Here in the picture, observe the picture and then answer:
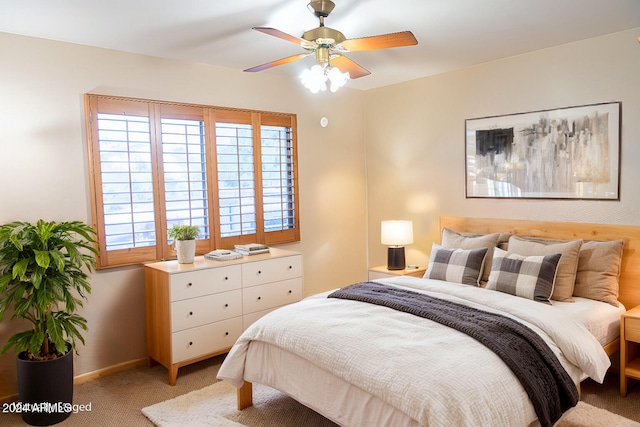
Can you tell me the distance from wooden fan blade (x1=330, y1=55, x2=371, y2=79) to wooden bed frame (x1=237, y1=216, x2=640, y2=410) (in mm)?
1924

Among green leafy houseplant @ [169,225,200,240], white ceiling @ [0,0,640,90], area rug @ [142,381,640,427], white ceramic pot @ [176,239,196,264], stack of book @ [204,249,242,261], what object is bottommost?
area rug @ [142,381,640,427]

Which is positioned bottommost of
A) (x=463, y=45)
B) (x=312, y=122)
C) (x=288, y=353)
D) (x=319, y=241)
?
(x=288, y=353)

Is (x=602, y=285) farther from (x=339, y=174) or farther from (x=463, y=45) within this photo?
(x=339, y=174)

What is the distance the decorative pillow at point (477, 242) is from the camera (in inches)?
148

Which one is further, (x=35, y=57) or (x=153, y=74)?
(x=153, y=74)

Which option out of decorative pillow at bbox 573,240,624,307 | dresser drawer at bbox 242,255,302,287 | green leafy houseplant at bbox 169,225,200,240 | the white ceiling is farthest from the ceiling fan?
decorative pillow at bbox 573,240,624,307

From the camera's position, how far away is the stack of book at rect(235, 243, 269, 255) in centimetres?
395

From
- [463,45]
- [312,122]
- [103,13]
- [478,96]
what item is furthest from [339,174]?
[103,13]

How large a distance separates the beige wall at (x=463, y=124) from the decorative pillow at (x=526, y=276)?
2.23ft

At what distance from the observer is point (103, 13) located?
2730 millimetres

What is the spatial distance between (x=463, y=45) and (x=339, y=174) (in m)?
1.91

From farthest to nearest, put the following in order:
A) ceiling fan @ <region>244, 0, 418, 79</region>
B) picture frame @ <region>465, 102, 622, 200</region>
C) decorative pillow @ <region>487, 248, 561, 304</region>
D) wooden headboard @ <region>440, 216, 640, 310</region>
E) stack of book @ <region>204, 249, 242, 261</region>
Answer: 1. stack of book @ <region>204, 249, 242, 261</region>
2. picture frame @ <region>465, 102, 622, 200</region>
3. wooden headboard @ <region>440, 216, 640, 310</region>
4. decorative pillow @ <region>487, 248, 561, 304</region>
5. ceiling fan @ <region>244, 0, 418, 79</region>

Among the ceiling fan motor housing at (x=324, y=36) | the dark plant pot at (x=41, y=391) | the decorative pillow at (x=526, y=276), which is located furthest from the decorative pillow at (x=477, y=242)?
the dark plant pot at (x=41, y=391)

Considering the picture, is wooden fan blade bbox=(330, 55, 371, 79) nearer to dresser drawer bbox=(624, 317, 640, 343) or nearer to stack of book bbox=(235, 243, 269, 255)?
stack of book bbox=(235, 243, 269, 255)
